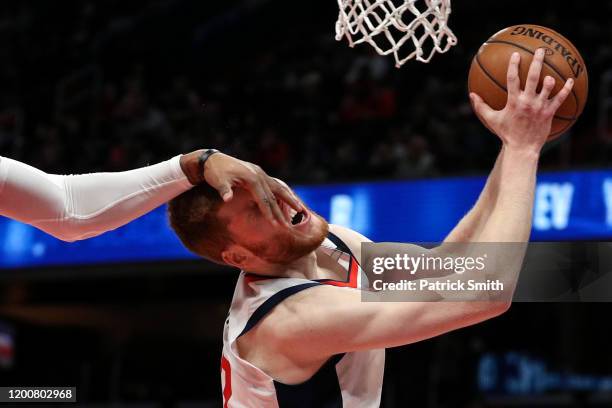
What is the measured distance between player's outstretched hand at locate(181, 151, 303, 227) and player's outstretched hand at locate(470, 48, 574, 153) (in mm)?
612

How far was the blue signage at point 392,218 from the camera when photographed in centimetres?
751

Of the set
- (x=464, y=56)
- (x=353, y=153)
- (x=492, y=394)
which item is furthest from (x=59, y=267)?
(x=464, y=56)

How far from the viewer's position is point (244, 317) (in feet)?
8.86

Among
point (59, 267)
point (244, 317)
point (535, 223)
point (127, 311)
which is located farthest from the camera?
point (127, 311)

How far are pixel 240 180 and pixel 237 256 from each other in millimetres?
325

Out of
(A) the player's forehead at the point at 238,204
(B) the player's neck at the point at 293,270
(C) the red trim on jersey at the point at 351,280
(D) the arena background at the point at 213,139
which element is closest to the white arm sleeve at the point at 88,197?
(A) the player's forehead at the point at 238,204

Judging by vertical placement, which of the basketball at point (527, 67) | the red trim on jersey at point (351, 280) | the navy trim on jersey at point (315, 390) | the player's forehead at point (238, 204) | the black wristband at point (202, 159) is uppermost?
the basketball at point (527, 67)

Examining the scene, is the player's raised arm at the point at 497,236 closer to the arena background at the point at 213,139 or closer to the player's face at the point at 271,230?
the player's face at the point at 271,230

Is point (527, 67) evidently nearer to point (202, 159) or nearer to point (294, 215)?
point (294, 215)

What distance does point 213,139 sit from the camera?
682cm

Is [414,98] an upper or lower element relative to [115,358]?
upper

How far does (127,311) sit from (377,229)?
6012 mm

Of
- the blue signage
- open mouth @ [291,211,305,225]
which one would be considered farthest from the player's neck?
the blue signage

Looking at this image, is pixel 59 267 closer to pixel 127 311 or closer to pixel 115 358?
pixel 115 358
